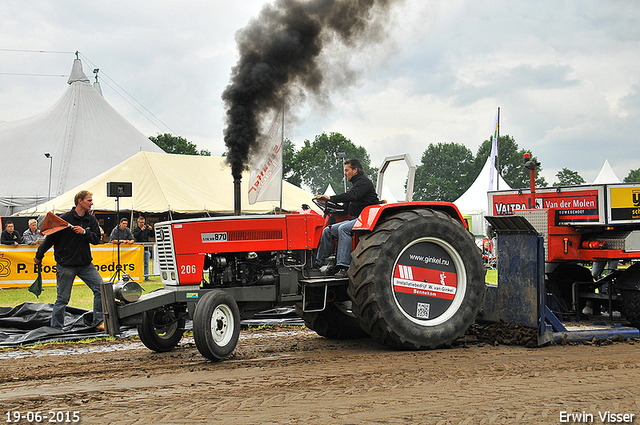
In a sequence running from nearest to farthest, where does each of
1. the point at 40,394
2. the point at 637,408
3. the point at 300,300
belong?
the point at 637,408 → the point at 40,394 → the point at 300,300

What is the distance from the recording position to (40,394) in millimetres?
3861

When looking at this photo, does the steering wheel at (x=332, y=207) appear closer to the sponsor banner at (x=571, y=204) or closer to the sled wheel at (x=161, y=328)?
the sled wheel at (x=161, y=328)

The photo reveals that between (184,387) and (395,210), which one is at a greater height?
(395,210)

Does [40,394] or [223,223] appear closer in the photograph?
[40,394]

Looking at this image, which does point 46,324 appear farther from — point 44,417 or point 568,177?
point 568,177

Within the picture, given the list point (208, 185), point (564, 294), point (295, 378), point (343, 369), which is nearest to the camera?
point (295, 378)

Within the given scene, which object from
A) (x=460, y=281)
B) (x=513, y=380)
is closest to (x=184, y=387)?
(x=513, y=380)

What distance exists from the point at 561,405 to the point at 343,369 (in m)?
1.62

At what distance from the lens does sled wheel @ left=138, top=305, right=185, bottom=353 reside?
Answer: 5258mm

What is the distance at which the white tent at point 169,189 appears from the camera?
65.7 feet

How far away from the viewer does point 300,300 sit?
5344mm

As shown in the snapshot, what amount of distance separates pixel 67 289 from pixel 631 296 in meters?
6.58

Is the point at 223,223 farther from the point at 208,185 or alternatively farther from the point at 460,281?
the point at 208,185

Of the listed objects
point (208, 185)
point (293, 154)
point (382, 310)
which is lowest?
point (382, 310)
